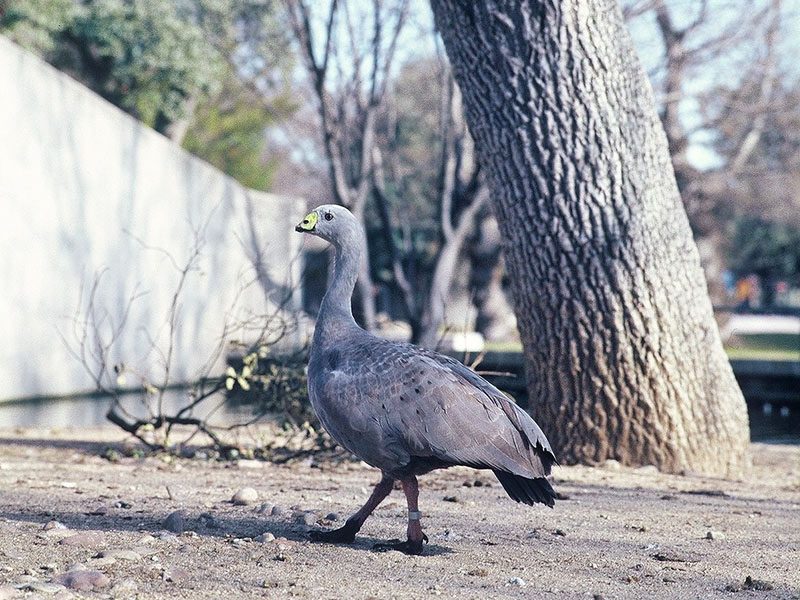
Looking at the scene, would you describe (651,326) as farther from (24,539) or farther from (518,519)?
(24,539)

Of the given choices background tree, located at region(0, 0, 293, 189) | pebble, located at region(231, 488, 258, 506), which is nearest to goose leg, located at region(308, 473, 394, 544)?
pebble, located at region(231, 488, 258, 506)

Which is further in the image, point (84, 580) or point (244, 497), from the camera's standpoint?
point (244, 497)

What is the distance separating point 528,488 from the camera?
4570 millimetres

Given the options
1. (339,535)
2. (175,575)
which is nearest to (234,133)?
(339,535)

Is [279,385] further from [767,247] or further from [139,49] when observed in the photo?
[767,247]

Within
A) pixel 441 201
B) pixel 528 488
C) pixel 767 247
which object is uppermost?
pixel 767 247

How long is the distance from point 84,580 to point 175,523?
106cm

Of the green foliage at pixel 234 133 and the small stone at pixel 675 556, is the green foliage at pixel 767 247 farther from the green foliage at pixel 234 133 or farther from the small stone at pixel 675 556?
the small stone at pixel 675 556

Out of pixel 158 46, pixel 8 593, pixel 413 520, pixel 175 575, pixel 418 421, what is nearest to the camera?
pixel 8 593

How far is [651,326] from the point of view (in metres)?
7.78

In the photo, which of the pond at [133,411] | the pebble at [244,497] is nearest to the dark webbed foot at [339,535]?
the pebble at [244,497]

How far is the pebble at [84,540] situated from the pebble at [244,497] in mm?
1196

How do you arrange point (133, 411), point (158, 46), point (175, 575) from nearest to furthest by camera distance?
1. point (175, 575)
2. point (133, 411)
3. point (158, 46)

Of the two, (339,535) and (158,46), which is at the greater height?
(158,46)
